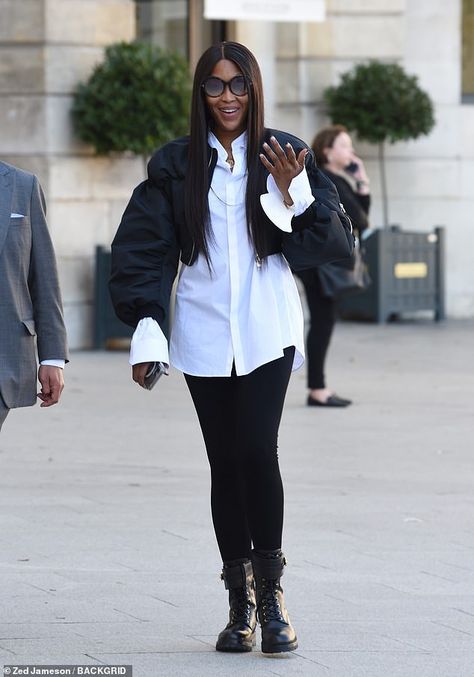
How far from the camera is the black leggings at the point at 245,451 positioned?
4867 mm

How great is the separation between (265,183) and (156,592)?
64.9 inches

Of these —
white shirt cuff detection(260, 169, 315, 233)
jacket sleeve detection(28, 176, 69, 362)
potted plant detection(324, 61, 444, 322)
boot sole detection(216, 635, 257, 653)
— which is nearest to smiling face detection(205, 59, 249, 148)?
white shirt cuff detection(260, 169, 315, 233)

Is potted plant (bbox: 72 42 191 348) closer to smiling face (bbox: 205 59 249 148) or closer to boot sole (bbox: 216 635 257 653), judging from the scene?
smiling face (bbox: 205 59 249 148)

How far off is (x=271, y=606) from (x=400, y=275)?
11.2 m

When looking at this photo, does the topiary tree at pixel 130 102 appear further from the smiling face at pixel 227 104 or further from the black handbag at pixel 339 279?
the smiling face at pixel 227 104

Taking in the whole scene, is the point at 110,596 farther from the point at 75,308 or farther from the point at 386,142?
the point at 386,142

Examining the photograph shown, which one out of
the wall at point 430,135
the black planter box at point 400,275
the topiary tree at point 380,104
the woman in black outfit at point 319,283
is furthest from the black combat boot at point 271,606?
the wall at point 430,135

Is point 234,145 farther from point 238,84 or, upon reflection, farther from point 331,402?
point 331,402

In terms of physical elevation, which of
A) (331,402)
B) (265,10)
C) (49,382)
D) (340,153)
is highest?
(265,10)

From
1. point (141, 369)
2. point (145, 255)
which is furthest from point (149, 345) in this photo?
point (145, 255)

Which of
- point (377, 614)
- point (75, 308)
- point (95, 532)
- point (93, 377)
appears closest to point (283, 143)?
point (377, 614)

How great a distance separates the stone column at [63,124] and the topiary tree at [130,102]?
0.61ft

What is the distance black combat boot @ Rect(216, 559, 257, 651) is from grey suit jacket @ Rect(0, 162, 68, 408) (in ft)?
2.85

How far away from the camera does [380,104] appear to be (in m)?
15.6
